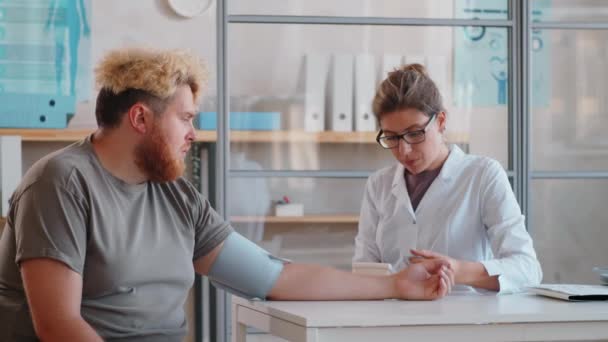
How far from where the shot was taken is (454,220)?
2.46m

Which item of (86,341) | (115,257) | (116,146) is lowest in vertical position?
(86,341)

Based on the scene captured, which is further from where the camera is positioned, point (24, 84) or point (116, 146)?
point (24, 84)

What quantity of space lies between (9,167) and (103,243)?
254 cm

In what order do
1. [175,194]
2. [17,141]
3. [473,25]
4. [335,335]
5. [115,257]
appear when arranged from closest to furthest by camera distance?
[335,335], [115,257], [175,194], [473,25], [17,141]

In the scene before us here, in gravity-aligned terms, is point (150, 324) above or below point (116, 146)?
below

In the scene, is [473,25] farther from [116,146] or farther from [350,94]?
[116,146]

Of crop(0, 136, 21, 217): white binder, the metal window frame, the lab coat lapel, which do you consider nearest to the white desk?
the lab coat lapel

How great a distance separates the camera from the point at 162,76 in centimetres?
196

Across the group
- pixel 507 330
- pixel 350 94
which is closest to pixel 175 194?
pixel 507 330

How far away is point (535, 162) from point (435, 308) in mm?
1900

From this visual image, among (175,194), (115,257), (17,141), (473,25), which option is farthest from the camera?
(17,141)

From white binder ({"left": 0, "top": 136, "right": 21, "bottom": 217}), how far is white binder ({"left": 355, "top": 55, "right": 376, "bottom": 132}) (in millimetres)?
1484

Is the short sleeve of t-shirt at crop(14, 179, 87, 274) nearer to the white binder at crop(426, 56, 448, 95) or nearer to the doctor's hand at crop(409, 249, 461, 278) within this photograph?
the doctor's hand at crop(409, 249, 461, 278)

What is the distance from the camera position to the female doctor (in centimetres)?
239
